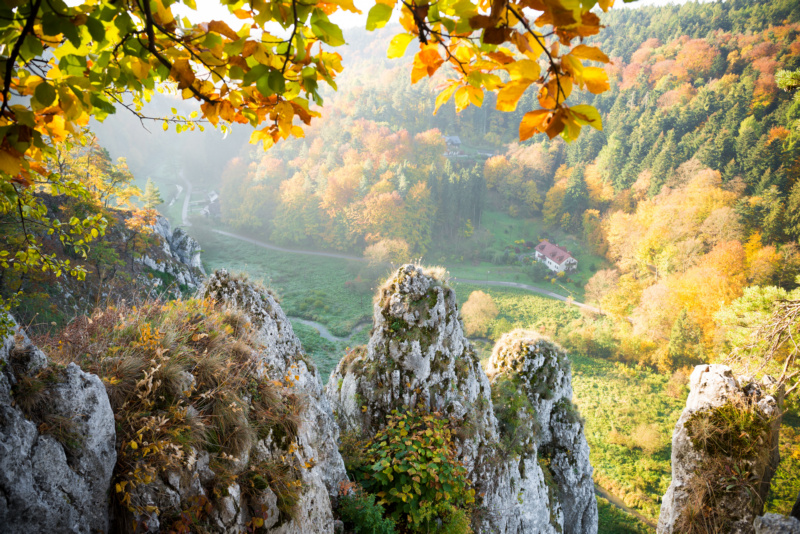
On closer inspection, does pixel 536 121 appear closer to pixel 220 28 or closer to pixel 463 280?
pixel 220 28

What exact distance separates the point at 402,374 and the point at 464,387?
140cm

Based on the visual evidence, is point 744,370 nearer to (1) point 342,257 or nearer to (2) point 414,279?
(2) point 414,279

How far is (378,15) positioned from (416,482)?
A: 528 cm

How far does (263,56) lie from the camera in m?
1.34

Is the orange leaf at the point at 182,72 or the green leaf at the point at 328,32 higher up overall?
the green leaf at the point at 328,32

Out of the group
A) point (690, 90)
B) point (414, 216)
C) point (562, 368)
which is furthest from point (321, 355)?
point (690, 90)

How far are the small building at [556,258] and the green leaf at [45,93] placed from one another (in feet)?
147

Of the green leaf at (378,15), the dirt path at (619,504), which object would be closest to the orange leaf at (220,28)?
the green leaf at (378,15)

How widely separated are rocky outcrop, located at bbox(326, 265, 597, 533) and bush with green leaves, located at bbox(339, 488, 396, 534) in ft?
6.45

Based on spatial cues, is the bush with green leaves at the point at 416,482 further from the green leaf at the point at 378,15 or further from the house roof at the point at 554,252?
the house roof at the point at 554,252

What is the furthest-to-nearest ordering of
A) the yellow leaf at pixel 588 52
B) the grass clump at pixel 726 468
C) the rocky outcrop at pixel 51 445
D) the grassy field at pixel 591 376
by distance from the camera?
1. the grassy field at pixel 591 376
2. the grass clump at pixel 726 468
3. the rocky outcrop at pixel 51 445
4. the yellow leaf at pixel 588 52

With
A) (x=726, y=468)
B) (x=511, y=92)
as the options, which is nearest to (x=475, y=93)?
(x=511, y=92)

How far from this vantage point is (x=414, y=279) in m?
7.08

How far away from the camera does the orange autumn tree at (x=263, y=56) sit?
1059 mm
